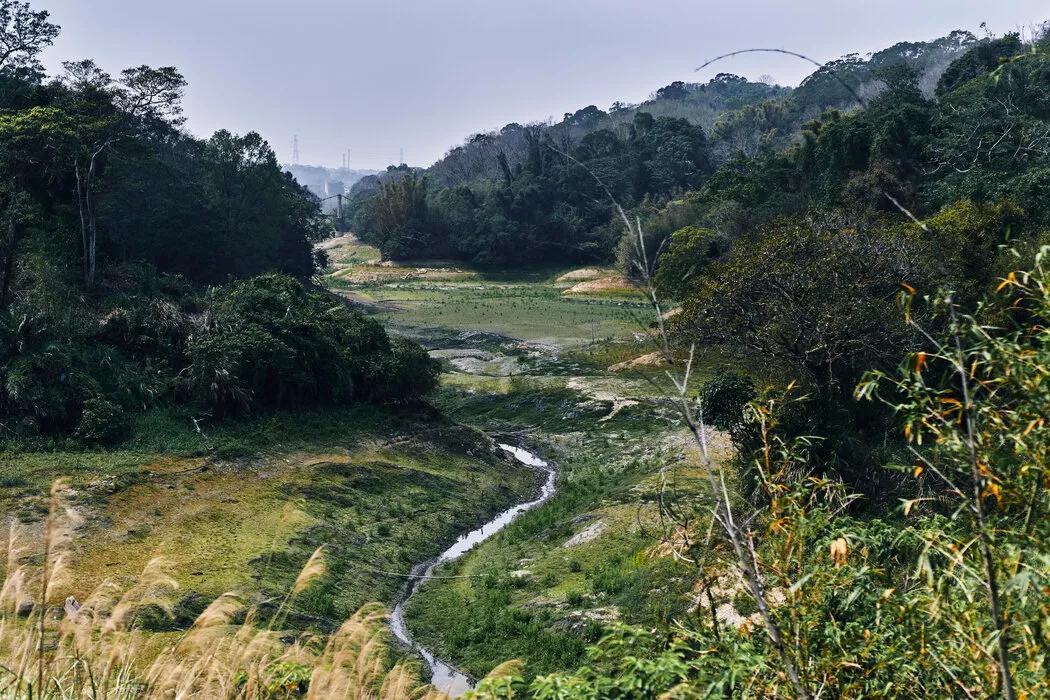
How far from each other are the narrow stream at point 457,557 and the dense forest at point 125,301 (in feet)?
18.1

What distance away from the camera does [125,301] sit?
2898cm

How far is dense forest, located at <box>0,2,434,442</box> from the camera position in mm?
24188

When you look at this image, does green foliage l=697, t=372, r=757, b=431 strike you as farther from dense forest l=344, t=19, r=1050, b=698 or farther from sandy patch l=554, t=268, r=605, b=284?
sandy patch l=554, t=268, r=605, b=284

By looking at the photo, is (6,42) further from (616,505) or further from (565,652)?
(565,652)

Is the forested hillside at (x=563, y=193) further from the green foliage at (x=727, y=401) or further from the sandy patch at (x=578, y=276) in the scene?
the green foliage at (x=727, y=401)

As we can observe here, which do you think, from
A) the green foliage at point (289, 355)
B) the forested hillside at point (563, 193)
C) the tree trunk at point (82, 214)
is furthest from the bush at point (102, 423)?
the forested hillside at point (563, 193)

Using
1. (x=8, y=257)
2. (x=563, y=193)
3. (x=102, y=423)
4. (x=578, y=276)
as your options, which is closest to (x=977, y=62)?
(x=578, y=276)

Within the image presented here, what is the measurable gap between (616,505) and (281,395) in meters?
11.4

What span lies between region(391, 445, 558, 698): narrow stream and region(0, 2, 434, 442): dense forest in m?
5.52

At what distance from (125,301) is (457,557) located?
50.5 feet

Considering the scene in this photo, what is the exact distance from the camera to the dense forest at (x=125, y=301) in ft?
79.4

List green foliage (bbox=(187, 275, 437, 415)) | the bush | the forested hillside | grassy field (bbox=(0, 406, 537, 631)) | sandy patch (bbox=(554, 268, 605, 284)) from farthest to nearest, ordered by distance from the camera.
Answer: the forested hillside → sandy patch (bbox=(554, 268, 605, 284)) → green foliage (bbox=(187, 275, 437, 415)) → the bush → grassy field (bbox=(0, 406, 537, 631))

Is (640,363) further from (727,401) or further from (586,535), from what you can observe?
(586,535)

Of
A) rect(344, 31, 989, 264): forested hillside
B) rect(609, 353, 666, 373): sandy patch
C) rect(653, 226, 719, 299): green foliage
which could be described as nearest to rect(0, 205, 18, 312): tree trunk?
rect(609, 353, 666, 373): sandy patch
